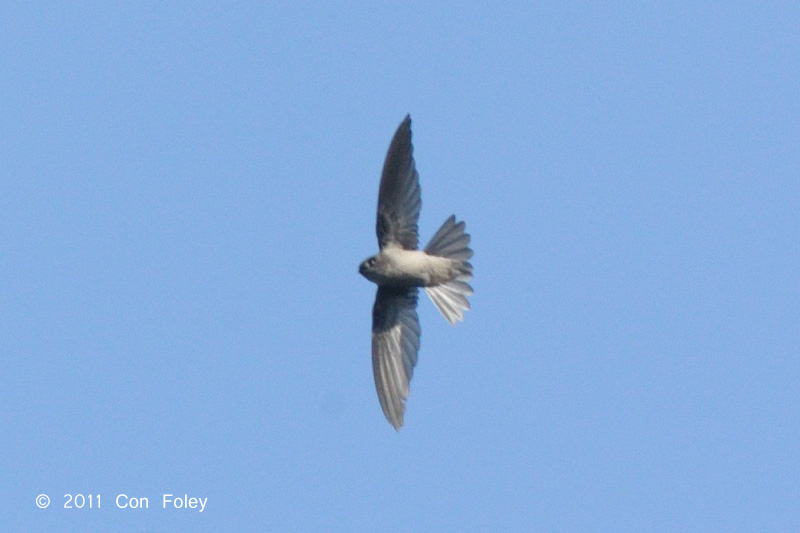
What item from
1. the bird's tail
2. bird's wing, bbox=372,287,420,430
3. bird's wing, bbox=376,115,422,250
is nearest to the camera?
bird's wing, bbox=376,115,422,250

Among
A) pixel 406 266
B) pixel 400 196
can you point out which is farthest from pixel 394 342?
pixel 400 196

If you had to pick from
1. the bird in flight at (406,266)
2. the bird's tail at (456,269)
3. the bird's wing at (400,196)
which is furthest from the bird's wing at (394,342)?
the bird's wing at (400,196)

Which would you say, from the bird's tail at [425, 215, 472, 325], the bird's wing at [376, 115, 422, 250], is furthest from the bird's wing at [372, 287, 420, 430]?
the bird's wing at [376, 115, 422, 250]

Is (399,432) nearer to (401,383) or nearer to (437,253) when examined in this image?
(401,383)

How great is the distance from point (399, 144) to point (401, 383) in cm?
141

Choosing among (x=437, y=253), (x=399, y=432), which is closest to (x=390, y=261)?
(x=437, y=253)

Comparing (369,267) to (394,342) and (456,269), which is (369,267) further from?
(394,342)

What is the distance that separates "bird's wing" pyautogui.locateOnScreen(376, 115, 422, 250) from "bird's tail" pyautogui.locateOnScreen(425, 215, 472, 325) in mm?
148

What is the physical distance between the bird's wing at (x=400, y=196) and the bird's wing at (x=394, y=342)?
390mm

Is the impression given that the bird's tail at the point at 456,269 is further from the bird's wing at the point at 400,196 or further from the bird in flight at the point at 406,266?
the bird's wing at the point at 400,196

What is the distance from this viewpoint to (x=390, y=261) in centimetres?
921

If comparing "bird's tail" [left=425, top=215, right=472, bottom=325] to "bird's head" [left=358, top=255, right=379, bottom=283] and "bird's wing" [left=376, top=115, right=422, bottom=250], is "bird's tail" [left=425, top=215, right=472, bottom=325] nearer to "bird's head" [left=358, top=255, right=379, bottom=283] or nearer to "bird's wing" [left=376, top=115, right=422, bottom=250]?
"bird's wing" [left=376, top=115, right=422, bottom=250]

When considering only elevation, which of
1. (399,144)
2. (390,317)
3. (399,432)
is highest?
(399,144)

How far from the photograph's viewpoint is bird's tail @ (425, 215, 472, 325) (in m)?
9.25
